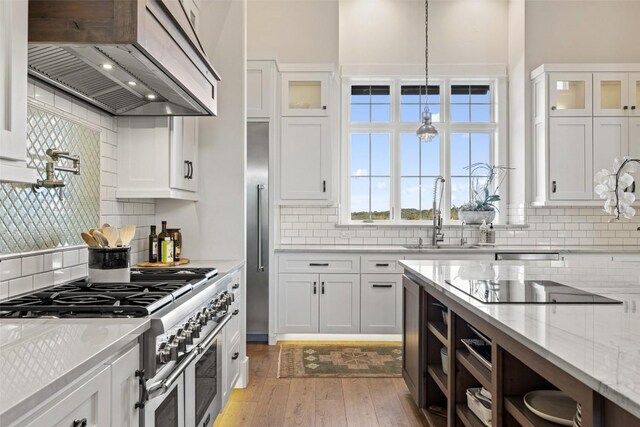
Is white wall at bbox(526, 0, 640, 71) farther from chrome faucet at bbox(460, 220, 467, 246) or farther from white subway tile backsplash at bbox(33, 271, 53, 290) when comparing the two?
white subway tile backsplash at bbox(33, 271, 53, 290)

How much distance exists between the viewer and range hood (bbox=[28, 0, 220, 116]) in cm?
150

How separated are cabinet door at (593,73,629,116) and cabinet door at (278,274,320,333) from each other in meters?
3.27

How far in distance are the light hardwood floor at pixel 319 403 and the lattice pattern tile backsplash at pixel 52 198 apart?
1.42 m

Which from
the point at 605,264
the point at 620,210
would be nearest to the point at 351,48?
the point at 605,264

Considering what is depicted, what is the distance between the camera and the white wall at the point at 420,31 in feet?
16.2

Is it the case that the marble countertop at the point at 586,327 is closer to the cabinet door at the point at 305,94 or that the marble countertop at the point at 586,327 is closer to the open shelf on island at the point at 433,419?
the open shelf on island at the point at 433,419

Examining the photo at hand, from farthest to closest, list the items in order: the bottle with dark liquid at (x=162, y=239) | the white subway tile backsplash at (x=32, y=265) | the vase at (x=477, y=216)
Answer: the vase at (x=477, y=216), the bottle with dark liquid at (x=162, y=239), the white subway tile backsplash at (x=32, y=265)

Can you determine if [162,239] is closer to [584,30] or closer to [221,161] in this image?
[221,161]

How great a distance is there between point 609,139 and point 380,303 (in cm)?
281

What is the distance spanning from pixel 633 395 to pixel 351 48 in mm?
4710

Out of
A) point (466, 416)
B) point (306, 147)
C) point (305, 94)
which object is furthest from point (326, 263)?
point (466, 416)

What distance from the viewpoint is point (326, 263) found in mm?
4168

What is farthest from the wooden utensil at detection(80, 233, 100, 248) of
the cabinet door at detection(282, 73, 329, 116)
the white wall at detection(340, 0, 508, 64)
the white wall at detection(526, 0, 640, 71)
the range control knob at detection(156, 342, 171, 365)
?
the white wall at detection(526, 0, 640, 71)

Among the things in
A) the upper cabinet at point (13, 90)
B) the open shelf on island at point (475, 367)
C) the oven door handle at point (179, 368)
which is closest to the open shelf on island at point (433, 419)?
the open shelf on island at point (475, 367)
